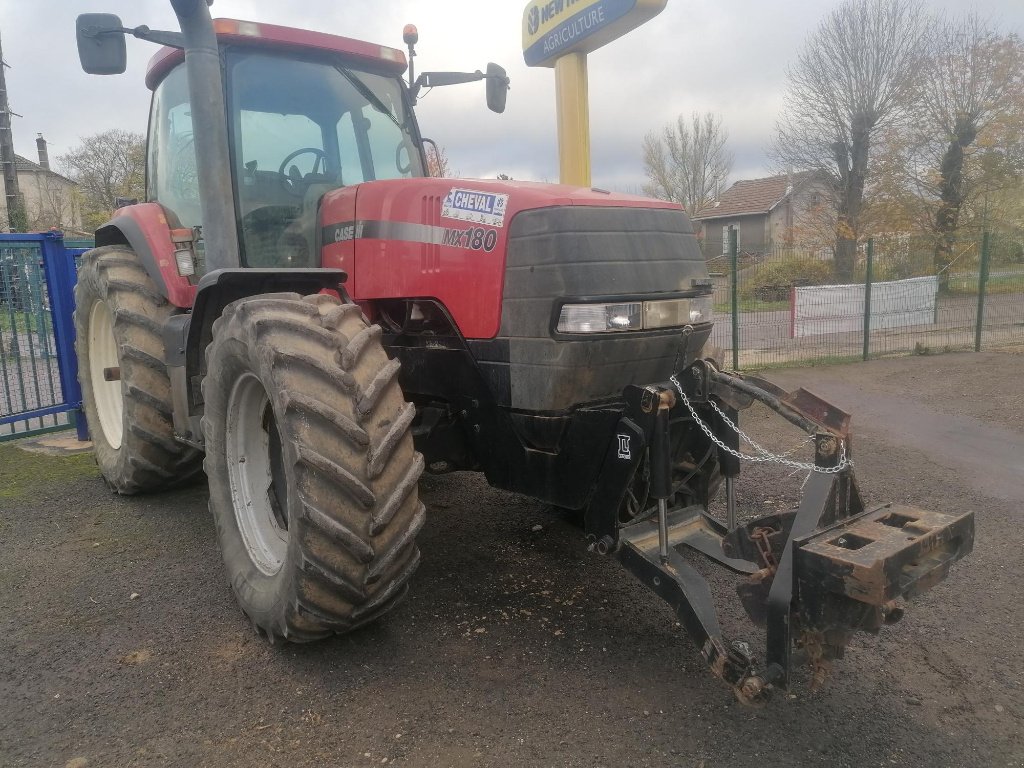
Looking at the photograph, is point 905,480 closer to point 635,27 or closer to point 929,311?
point 635,27

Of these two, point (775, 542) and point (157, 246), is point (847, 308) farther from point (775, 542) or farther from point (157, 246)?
point (157, 246)

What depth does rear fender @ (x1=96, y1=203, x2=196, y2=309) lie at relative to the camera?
4160 millimetres

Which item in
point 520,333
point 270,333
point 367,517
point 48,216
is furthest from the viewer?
point 48,216

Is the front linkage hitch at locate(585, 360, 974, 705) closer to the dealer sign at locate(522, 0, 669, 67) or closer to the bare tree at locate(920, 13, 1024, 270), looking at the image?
the dealer sign at locate(522, 0, 669, 67)

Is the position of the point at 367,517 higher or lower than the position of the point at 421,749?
higher

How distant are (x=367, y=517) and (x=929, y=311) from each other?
12.1 meters

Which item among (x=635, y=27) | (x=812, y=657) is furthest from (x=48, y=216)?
(x=812, y=657)

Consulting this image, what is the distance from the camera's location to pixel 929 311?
12.1 m

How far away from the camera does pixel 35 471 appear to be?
5633mm

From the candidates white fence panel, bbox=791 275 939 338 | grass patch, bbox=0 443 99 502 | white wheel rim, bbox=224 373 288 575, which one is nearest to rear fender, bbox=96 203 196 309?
white wheel rim, bbox=224 373 288 575

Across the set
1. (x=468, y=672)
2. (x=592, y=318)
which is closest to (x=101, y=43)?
(x=592, y=318)

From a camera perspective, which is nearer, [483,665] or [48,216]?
[483,665]

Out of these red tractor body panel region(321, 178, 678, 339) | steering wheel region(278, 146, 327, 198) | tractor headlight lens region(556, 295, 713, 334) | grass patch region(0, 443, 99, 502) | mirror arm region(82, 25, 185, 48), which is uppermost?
mirror arm region(82, 25, 185, 48)

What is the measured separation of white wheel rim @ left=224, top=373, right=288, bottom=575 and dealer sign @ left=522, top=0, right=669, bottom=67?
4.65 metres
